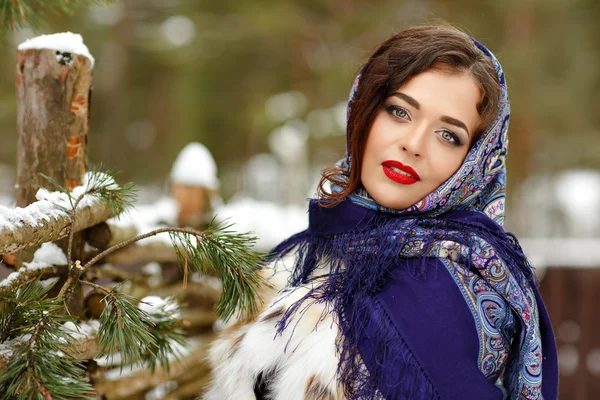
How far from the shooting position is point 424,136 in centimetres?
177

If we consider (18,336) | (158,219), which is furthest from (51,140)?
(158,219)

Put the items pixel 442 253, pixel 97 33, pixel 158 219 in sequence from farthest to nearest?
pixel 97 33, pixel 158 219, pixel 442 253

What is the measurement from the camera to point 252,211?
3.99 meters

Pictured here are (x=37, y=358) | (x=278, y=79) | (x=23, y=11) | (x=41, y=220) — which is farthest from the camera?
(x=278, y=79)

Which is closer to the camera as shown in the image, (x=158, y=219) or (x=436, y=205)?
(x=436, y=205)

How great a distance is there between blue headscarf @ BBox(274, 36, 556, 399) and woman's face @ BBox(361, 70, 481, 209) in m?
0.03

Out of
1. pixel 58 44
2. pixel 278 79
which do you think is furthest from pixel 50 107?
pixel 278 79

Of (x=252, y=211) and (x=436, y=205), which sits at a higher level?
(x=436, y=205)

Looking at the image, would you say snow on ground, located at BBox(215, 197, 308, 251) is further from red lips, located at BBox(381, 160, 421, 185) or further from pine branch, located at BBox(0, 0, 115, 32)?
pine branch, located at BBox(0, 0, 115, 32)

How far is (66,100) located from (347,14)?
891 cm

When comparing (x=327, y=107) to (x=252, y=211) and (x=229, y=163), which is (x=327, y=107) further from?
(x=252, y=211)

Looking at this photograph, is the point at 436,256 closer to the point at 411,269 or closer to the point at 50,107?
the point at 411,269

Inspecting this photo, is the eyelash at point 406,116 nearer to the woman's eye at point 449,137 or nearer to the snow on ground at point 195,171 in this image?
the woman's eye at point 449,137

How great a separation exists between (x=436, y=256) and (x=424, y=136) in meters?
0.34
